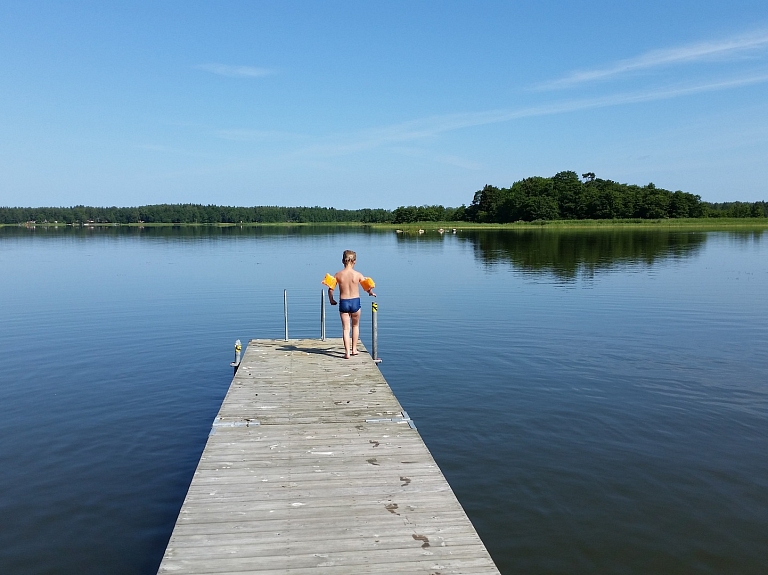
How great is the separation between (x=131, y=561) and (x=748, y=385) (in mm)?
12919

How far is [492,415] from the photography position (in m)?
12.2

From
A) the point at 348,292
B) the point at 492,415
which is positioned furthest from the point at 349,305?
the point at 492,415

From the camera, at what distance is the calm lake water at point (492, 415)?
7750 millimetres

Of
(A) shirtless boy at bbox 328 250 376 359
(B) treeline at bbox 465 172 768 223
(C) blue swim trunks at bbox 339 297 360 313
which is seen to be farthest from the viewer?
(B) treeline at bbox 465 172 768 223

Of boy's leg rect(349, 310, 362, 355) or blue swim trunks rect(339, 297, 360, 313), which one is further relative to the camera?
boy's leg rect(349, 310, 362, 355)

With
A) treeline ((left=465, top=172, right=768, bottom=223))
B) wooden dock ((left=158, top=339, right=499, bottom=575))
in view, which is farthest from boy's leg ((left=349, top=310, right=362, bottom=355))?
treeline ((left=465, top=172, right=768, bottom=223))

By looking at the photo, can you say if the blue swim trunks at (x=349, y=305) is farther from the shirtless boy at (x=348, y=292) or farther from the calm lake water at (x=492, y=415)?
the calm lake water at (x=492, y=415)

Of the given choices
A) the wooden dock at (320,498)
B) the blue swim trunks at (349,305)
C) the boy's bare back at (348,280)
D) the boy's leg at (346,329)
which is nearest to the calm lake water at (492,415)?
the wooden dock at (320,498)

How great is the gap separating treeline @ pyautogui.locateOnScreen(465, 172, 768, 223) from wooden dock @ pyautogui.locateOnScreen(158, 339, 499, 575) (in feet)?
440

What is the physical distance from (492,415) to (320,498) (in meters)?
6.08

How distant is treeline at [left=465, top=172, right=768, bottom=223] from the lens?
133125mm

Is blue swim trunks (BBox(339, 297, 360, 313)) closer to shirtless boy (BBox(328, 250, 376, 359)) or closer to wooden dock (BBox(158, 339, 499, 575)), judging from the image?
shirtless boy (BBox(328, 250, 376, 359))

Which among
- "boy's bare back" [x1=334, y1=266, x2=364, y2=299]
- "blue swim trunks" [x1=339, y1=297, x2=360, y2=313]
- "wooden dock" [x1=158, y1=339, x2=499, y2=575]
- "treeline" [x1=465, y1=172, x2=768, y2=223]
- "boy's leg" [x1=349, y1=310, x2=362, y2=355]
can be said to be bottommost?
"wooden dock" [x1=158, y1=339, x2=499, y2=575]

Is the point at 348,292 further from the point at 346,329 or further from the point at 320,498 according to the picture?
the point at 320,498
